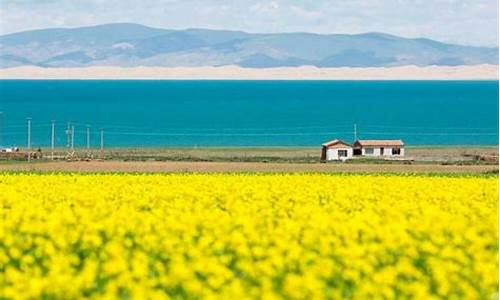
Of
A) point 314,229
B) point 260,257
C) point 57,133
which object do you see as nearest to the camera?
point 260,257

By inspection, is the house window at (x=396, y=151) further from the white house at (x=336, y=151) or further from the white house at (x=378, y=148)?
the white house at (x=336, y=151)

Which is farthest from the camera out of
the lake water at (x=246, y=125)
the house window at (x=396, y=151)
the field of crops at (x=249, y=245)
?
the lake water at (x=246, y=125)

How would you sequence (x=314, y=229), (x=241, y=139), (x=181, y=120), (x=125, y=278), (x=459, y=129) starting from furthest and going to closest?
(x=181, y=120), (x=459, y=129), (x=241, y=139), (x=314, y=229), (x=125, y=278)

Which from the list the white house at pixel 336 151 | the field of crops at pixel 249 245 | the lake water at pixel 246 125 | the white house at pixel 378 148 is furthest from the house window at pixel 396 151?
the field of crops at pixel 249 245

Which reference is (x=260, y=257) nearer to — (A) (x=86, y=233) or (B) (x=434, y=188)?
(A) (x=86, y=233)

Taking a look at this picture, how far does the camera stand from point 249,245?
14.9 metres

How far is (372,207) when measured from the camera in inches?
763

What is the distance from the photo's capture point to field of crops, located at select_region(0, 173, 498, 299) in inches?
478

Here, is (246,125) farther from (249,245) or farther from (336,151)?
(249,245)

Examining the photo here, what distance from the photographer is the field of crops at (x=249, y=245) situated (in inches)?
478

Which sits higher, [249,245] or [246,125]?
[249,245]

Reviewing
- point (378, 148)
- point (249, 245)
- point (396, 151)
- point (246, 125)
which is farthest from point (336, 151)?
point (246, 125)

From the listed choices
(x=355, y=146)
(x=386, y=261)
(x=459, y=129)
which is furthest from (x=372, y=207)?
(x=459, y=129)

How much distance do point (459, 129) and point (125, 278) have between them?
5363 inches
